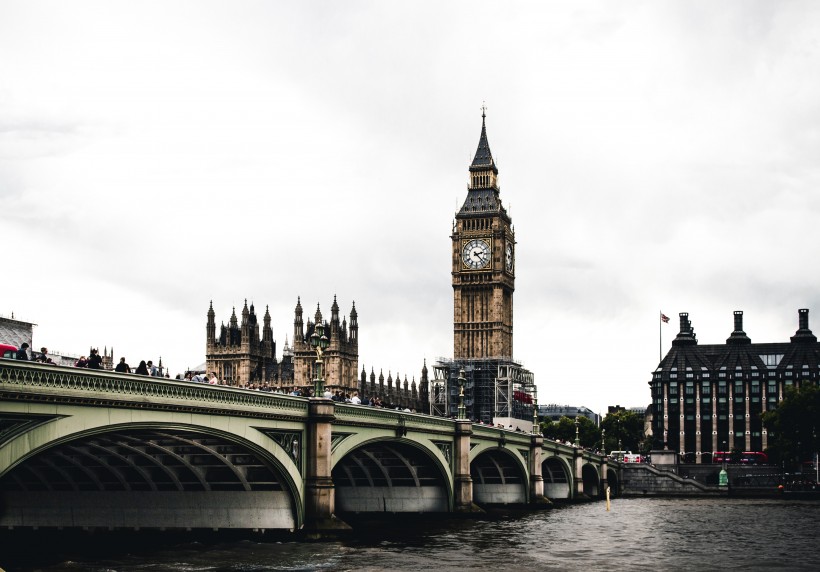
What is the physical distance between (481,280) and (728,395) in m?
47.1

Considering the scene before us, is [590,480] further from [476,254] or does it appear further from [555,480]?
[476,254]

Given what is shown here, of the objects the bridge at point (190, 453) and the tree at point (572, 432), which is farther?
the tree at point (572, 432)

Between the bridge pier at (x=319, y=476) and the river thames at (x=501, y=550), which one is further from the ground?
the bridge pier at (x=319, y=476)

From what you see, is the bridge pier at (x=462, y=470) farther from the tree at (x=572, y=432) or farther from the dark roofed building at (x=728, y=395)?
the dark roofed building at (x=728, y=395)

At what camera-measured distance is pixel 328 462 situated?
51.8 m

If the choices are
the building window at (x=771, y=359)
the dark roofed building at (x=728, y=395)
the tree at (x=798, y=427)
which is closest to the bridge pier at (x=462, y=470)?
the tree at (x=798, y=427)

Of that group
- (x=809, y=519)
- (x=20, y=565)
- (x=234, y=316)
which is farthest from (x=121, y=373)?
(x=234, y=316)

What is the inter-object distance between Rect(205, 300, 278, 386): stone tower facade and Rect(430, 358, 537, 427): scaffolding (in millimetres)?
27695

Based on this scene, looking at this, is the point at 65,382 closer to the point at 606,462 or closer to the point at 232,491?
the point at 232,491

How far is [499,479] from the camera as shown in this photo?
9581 cm

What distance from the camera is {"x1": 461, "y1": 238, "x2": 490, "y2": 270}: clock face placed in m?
193

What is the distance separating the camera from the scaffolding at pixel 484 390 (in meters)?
182

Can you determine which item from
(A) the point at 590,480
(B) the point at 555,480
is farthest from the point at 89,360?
(A) the point at 590,480

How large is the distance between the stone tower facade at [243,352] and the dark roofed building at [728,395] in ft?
225
